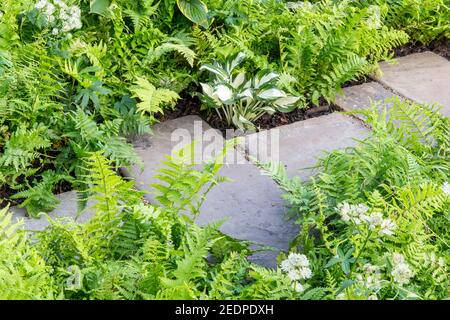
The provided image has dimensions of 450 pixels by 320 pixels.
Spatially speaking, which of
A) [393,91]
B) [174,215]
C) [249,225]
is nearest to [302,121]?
[393,91]

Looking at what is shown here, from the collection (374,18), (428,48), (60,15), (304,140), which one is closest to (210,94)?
(304,140)

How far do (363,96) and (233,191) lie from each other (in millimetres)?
1485

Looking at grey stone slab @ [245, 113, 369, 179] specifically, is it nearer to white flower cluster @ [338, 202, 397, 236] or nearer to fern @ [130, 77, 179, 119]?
fern @ [130, 77, 179, 119]

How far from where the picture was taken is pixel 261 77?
4.69 m

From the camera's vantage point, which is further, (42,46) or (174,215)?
(42,46)

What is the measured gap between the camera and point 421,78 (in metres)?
5.48

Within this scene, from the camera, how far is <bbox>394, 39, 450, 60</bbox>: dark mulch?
5828 mm

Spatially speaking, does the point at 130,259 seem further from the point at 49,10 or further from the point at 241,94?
the point at 49,10

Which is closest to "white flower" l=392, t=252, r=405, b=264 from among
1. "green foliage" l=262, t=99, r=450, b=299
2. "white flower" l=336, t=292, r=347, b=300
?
"green foliage" l=262, t=99, r=450, b=299

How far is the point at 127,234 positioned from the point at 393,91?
2.59 metres

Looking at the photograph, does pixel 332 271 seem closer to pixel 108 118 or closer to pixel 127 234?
pixel 127 234

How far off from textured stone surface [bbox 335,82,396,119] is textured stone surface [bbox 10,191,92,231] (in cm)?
195

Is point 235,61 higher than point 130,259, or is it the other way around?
point 235,61

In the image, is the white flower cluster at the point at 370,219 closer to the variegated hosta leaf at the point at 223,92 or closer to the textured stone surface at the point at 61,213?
the textured stone surface at the point at 61,213
